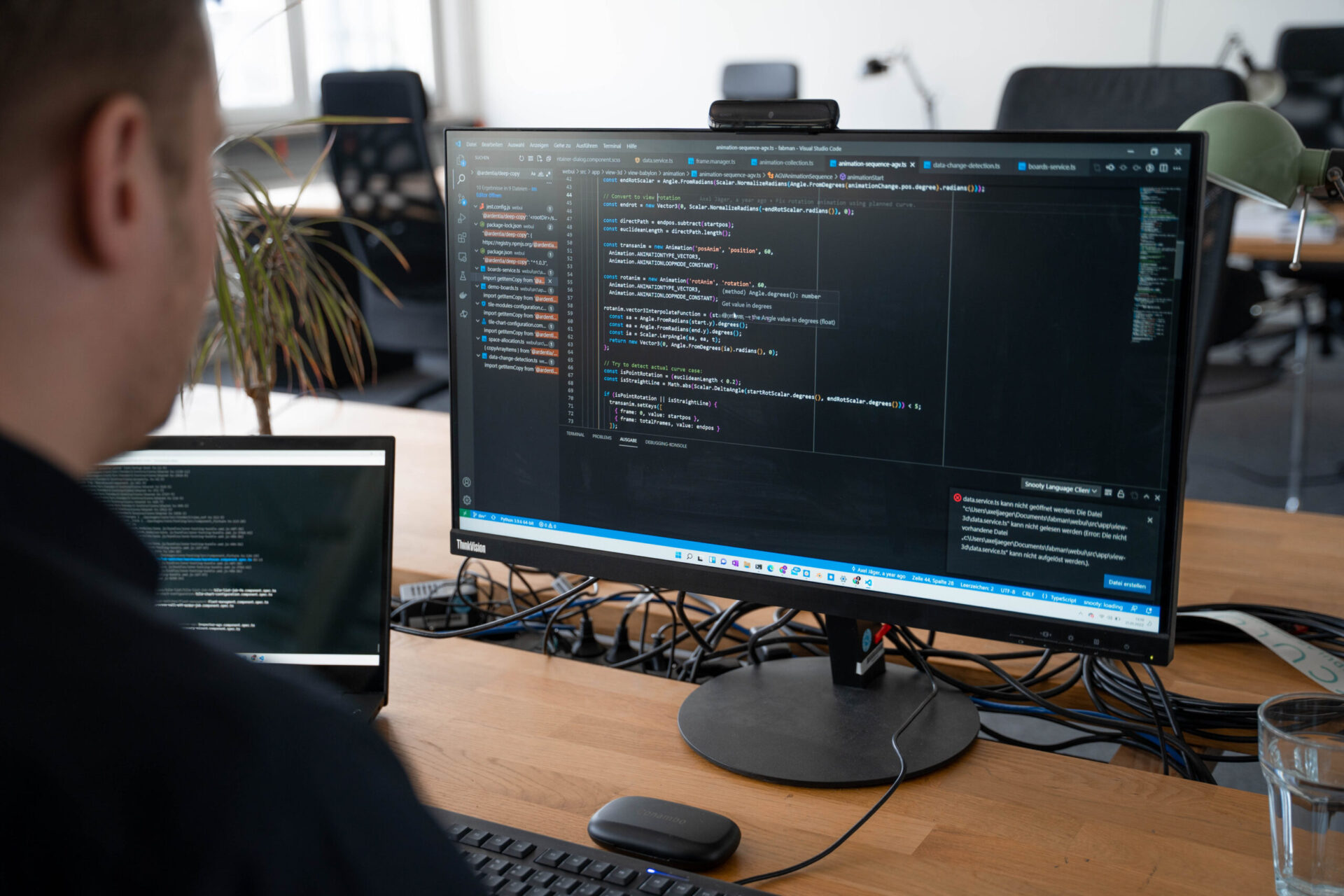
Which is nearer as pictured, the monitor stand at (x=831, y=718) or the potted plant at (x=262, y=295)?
the monitor stand at (x=831, y=718)

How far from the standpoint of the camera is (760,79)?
4.81 meters

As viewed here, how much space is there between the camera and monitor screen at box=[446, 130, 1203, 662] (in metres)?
0.78

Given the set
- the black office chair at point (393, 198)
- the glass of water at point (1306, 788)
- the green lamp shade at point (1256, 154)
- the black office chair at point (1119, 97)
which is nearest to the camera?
the glass of water at point (1306, 788)

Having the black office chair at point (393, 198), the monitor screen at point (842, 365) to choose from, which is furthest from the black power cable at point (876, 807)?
the black office chair at point (393, 198)

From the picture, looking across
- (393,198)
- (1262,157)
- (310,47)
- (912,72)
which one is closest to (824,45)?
(912,72)

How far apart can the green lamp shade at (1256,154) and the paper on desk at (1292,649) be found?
38 centimetres

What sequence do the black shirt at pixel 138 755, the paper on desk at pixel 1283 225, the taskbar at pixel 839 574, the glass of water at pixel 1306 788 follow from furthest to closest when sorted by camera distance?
the paper on desk at pixel 1283 225, the taskbar at pixel 839 574, the glass of water at pixel 1306 788, the black shirt at pixel 138 755

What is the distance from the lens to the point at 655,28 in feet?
20.5

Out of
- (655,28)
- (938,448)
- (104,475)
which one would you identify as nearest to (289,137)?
(655,28)

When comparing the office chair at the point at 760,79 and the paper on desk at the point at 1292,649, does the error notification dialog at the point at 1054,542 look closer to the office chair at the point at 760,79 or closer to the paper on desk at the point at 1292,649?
the paper on desk at the point at 1292,649

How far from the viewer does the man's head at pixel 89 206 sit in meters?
0.34

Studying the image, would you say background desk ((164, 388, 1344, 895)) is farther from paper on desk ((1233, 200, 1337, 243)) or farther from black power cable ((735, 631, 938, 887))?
paper on desk ((1233, 200, 1337, 243))

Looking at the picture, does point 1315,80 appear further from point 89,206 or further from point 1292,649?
point 89,206

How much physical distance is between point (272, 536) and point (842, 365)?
0.50m
